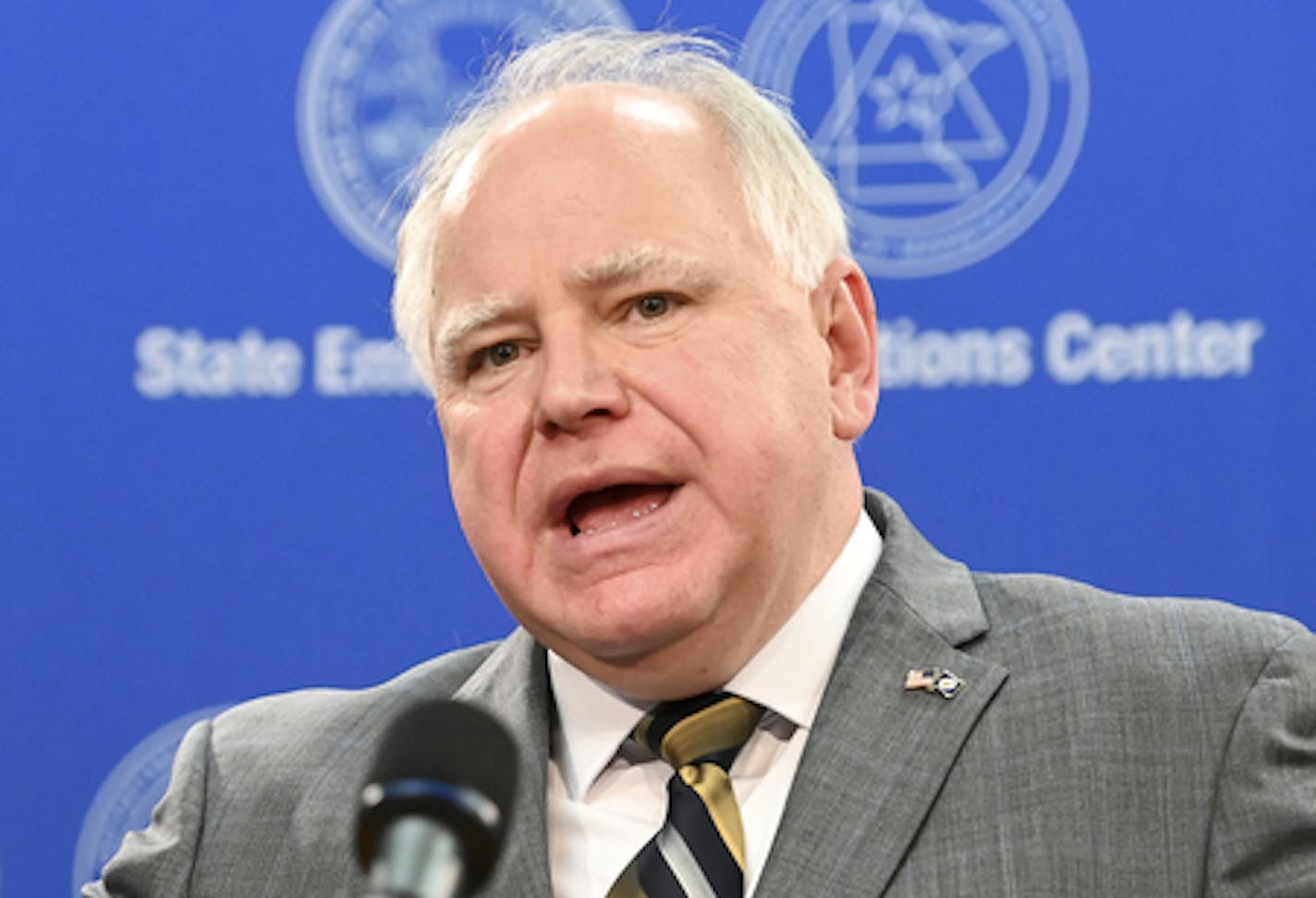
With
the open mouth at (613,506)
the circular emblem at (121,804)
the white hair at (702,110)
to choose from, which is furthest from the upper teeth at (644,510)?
the circular emblem at (121,804)

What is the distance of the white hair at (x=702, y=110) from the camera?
2.06 metres

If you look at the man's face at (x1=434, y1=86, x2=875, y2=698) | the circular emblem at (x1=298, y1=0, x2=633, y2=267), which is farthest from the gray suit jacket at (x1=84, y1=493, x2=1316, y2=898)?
the circular emblem at (x1=298, y1=0, x2=633, y2=267)

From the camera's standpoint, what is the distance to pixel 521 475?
1930mm

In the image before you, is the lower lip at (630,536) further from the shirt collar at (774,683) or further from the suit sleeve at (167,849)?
the suit sleeve at (167,849)

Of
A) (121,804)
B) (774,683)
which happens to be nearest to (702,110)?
(774,683)

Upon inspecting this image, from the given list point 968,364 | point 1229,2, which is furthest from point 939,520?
point 1229,2

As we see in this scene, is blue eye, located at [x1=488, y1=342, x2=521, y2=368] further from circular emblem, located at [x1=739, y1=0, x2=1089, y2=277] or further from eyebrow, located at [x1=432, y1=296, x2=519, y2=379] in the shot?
circular emblem, located at [x1=739, y1=0, x2=1089, y2=277]

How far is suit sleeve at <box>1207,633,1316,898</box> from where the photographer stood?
5.72 ft

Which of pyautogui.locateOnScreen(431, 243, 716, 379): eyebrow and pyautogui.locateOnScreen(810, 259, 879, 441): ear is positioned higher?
pyautogui.locateOnScreen(431, 243, 716, 379): eyebrow

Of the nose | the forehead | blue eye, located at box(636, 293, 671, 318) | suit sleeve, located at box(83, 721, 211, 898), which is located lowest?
suit sleeve, located at box(83, 721, 211, 898)

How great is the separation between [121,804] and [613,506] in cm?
146

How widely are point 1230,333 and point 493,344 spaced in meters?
1.36

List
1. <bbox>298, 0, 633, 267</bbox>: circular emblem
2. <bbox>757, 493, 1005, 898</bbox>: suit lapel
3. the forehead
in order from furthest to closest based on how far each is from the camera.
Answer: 1. <bbox>298, 0, 633, 267</bbox>: circular emblem
2. the forehead
3. <bbox>757, 493, 1005, 898</bbox>: suit lapel

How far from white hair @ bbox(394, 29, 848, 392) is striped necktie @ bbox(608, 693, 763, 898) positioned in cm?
47
